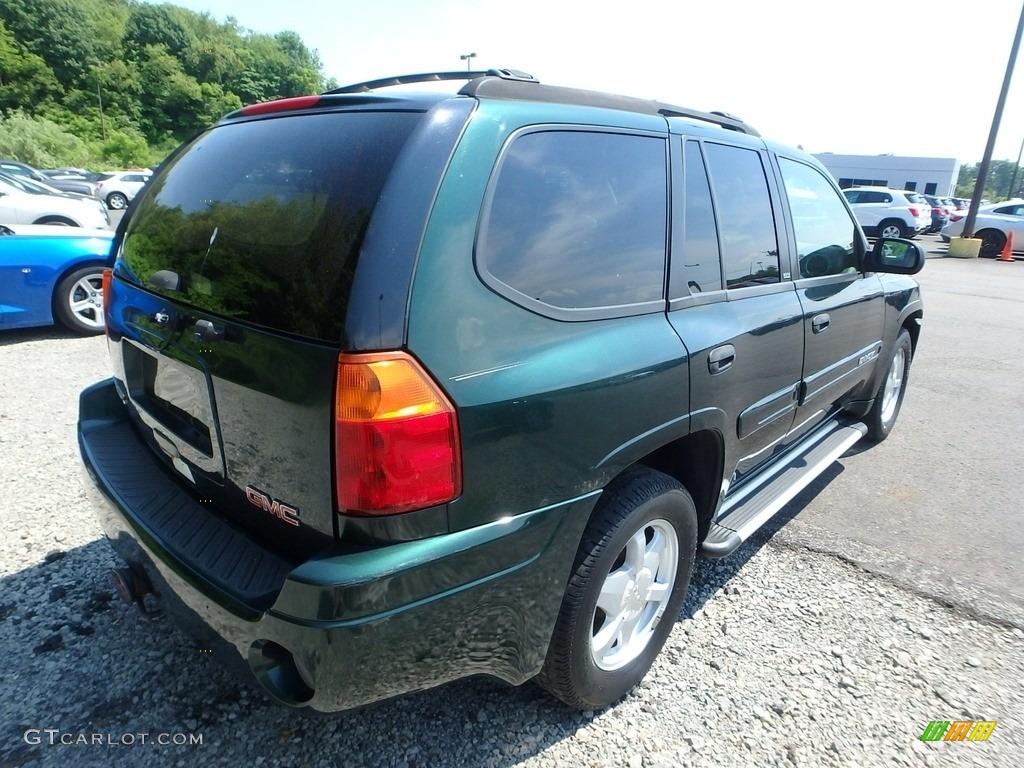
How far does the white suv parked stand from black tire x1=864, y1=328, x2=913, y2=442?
1930cm

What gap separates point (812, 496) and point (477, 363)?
3.04 metres

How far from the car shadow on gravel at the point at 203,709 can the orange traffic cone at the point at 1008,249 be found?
2178 cm

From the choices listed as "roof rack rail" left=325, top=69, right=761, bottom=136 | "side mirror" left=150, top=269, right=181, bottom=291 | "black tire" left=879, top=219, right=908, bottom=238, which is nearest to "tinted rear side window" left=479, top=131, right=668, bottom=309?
"roof rack rail" left=325, top=69, right=761, bottom=136

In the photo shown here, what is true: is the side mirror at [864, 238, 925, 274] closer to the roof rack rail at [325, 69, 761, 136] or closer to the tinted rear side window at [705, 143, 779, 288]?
the tinted rear side window at [705, 143, 779, 288]

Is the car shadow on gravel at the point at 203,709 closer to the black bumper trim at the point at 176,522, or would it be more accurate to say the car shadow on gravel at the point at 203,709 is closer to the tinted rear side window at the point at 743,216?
the black bumper trim at the point at 176,522

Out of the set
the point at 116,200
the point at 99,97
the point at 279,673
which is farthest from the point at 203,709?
the point at 99,97

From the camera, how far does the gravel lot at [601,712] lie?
1960 mm

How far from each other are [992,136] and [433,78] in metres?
22.2

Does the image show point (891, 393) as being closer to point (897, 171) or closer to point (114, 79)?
point (897, 171)

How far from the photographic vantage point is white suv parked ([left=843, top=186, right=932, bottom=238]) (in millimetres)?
21297

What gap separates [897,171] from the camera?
174ft

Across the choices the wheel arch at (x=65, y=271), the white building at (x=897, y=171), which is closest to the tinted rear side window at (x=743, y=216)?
the wheel arch at (x=65, y=271)

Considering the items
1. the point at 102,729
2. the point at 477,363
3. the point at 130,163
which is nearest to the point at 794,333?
the point at 477,363

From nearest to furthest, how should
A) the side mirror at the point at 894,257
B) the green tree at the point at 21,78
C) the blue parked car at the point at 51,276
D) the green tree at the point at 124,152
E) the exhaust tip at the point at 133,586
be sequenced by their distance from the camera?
the exhaust tip at the point at 133,586 → the side mirror at the point at 894,257 → the blue parked car at the point at 51,276 → the green tree at the point at 124,152 → the green tree at the point at 21,78
